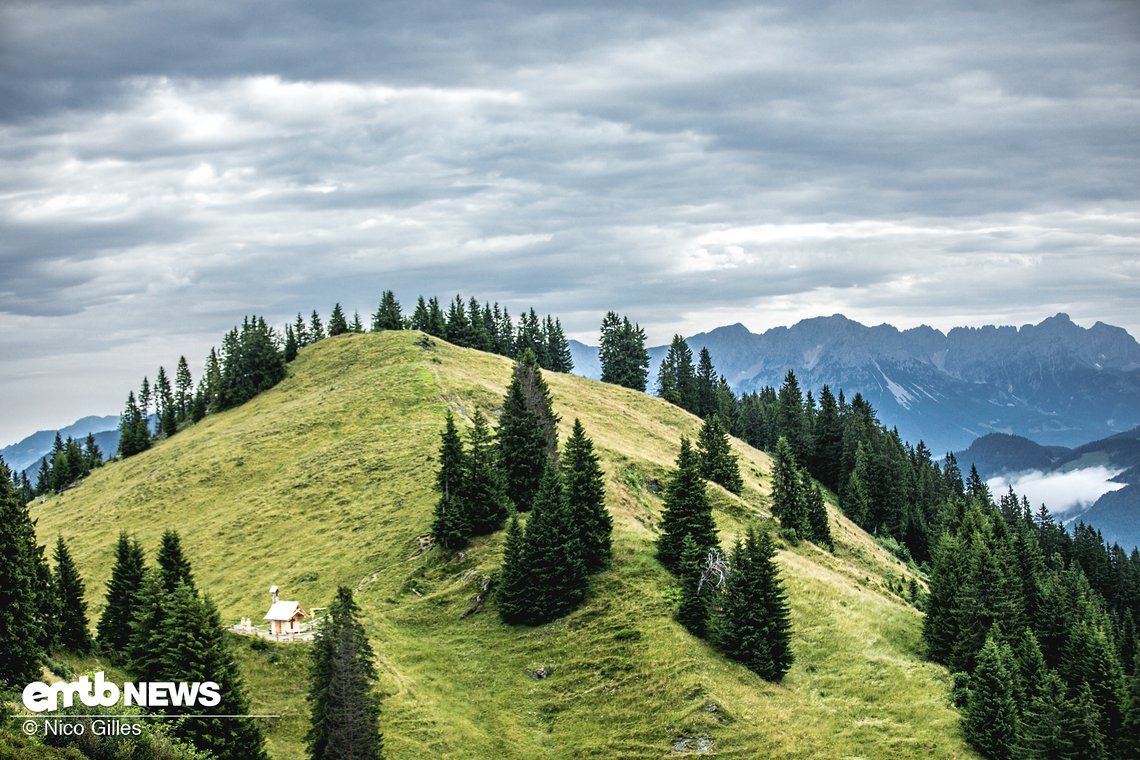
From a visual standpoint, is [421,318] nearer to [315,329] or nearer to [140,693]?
[315,329]

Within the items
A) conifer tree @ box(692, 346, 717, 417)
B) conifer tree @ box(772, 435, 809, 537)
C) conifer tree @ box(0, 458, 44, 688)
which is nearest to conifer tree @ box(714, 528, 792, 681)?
conifer tree @ box(772, 435, 809, 537)

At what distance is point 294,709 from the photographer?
49562 mm

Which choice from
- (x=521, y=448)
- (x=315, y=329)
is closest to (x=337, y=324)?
(x=315, y=329)

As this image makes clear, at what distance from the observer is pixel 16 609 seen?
42281mm

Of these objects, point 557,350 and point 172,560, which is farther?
point 557,350

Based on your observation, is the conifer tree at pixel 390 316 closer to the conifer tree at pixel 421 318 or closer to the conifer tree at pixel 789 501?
the conifer tree at pixel 421 318

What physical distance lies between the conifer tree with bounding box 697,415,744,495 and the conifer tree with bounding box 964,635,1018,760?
4095 cm

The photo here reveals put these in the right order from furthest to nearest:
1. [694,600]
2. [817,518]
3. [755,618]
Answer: [817,518], [694,600], [755,618]

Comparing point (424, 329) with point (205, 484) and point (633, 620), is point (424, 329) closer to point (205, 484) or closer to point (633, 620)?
point (205, 484)

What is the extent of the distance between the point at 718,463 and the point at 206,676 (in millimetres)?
63383

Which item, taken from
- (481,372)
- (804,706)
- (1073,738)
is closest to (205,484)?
(481,372)

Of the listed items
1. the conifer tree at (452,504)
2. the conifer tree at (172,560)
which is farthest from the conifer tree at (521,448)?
the conifer tree at (172,560)

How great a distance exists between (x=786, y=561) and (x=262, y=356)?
4042 inches

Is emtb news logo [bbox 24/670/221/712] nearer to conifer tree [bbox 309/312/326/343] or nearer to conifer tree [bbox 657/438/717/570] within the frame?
conifer tree [bbox 657/438/717/570]
